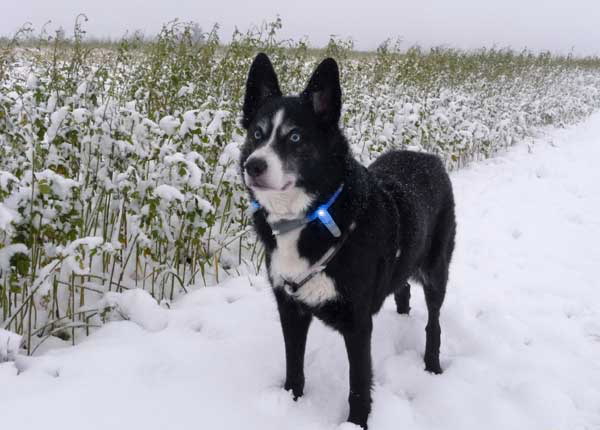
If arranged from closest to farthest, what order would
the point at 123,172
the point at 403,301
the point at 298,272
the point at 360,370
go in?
the point at 298,272 < the point at 360,370 < the point at 123,172 < the point at 403,301

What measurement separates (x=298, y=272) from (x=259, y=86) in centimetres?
98

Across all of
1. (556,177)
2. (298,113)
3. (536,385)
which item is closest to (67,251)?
(298,113)

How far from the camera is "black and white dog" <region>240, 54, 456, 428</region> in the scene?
201cm

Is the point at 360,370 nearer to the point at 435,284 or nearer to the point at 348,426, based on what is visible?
the point at 348,426

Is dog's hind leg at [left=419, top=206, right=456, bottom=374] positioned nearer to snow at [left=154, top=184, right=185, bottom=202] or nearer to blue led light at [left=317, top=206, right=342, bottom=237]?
blue led light at [left=317, top=206, right=342, bottom=237]

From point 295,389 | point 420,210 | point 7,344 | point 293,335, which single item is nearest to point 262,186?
point 293,335

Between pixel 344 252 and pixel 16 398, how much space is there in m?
1.67

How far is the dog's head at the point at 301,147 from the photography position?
6.52 ft

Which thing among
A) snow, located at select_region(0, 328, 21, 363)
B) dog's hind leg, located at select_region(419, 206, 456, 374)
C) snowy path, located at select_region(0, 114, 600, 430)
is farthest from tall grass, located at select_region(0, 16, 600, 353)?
dog's hind leg, located at select_region(419, 206, 456, 374)

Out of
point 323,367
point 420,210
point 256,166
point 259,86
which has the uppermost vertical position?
point 259,86

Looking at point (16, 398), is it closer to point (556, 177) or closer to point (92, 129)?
point (92, 129)

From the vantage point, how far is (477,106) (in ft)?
31.3

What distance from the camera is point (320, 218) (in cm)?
202

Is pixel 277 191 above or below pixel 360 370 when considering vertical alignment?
above
